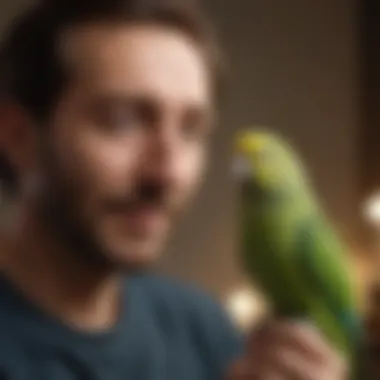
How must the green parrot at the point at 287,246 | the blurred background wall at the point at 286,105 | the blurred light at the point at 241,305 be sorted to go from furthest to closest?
the blurred background wall at the point at 286,105 → the blurred light at the point at 241,305 → the green parrot at the point at 287,246

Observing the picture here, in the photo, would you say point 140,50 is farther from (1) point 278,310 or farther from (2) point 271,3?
(2) point 271,3

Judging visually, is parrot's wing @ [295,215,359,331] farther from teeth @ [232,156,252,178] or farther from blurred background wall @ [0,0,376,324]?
blurred background wall @ [0,0,376,324]

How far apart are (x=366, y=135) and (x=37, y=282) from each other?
86cm

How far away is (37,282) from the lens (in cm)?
48

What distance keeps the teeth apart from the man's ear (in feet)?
0.46

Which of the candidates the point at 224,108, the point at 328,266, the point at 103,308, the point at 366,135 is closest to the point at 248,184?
the point at 328,266

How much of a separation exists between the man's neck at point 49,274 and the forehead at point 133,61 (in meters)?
0.10

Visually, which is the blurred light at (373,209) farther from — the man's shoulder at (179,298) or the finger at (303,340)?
the finger at (303,340)

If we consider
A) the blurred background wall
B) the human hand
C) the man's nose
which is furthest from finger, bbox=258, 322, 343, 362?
the blurred background wall

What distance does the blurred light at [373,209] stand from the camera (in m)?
1.14

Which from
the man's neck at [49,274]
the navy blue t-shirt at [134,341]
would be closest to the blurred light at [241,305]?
the navy blue t-shirt at [134,341]

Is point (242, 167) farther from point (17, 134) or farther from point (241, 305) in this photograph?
point (241, 305)

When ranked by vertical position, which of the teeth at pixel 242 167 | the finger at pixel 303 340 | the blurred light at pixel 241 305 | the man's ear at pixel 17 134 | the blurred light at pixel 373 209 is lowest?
the finger at pixel 303 340

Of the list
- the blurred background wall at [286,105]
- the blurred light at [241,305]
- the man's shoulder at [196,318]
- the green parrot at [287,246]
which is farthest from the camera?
the blurred background wall at [286,105]
